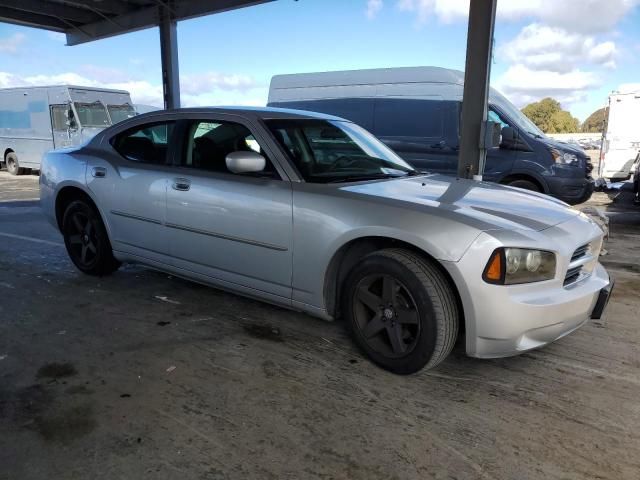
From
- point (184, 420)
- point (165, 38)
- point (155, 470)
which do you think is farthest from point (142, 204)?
point (165, 38)

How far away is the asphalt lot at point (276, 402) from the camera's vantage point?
7.02 ft

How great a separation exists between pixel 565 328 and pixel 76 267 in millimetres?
4251

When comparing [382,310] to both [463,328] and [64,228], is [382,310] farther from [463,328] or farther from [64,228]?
[64,228]

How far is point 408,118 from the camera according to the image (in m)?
8.72

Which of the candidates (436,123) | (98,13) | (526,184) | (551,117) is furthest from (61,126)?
(551,117)

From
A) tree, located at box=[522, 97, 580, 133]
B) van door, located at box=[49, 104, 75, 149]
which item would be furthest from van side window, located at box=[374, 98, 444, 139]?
tree, located at box=[522, 97, 580, 133]

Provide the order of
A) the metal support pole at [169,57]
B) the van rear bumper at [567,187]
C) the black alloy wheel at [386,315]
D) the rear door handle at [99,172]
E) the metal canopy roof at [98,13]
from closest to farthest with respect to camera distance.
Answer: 1. the black alloy wheel at [386,315]
2. the rear door handle at [99,172]
3. the van rear bumper at [567,187]
4. the metal canopy roof at [98,13]
5. the metal support pole at [169,57]

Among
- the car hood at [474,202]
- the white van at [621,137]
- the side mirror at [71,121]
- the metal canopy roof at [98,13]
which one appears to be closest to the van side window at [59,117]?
the side mirror at [71,121]

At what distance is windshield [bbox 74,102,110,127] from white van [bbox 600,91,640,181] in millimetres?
13916

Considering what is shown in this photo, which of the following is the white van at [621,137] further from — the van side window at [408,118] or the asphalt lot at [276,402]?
the asphalt lot at [276,402]

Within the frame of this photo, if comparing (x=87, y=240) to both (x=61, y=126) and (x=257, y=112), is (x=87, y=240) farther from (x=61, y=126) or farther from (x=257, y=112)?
(x=61, y=126)

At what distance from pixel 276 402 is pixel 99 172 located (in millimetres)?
2739

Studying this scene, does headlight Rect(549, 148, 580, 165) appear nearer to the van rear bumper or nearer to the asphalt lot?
the van rear bumper

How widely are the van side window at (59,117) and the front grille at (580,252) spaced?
50.1ft
